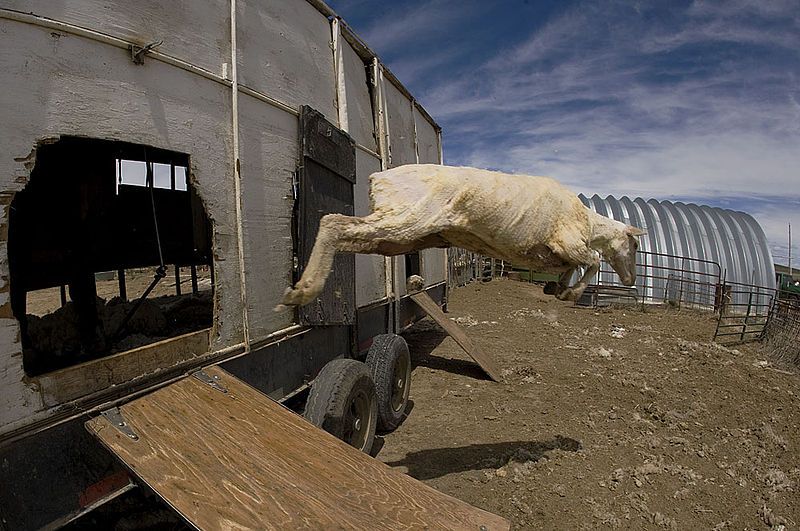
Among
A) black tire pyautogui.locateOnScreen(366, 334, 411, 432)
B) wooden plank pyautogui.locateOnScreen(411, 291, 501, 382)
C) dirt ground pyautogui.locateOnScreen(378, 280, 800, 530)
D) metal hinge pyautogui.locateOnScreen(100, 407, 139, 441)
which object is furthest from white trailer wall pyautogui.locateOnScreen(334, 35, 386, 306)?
metal hinge pyautogui.locateOnScreen(100, 407, 139, 441)

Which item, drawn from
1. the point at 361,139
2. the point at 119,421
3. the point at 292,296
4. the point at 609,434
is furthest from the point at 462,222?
the point at 609,434

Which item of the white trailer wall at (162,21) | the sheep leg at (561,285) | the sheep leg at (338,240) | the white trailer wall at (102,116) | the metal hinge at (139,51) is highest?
the white trailer wall at (162,21)

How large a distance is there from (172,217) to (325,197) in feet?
8.26

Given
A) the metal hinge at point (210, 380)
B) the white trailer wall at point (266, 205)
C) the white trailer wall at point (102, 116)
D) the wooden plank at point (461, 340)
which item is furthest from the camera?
the wooden plank at point (461, 340)

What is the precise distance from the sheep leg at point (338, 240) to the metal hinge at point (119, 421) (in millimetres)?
985

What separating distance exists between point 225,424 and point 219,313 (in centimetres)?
81

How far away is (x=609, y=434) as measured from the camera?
17.1ft

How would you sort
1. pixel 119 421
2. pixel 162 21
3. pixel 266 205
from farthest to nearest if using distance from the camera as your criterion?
pixel 266 205 < pixel 162 21 < pixel 119 421

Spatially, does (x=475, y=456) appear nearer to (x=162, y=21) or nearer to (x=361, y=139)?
(x=361, y=139)

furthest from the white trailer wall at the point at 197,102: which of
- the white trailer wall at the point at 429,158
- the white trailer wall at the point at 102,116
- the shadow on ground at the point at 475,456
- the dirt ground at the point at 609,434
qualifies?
the white trailer wall at the point at 429,158

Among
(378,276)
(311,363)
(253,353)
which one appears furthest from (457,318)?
(253,353)

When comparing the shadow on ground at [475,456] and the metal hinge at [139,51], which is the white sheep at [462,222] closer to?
the metal hinge at [139,51]

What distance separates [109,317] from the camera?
459 centimetres

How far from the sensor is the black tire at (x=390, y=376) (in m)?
5.05
